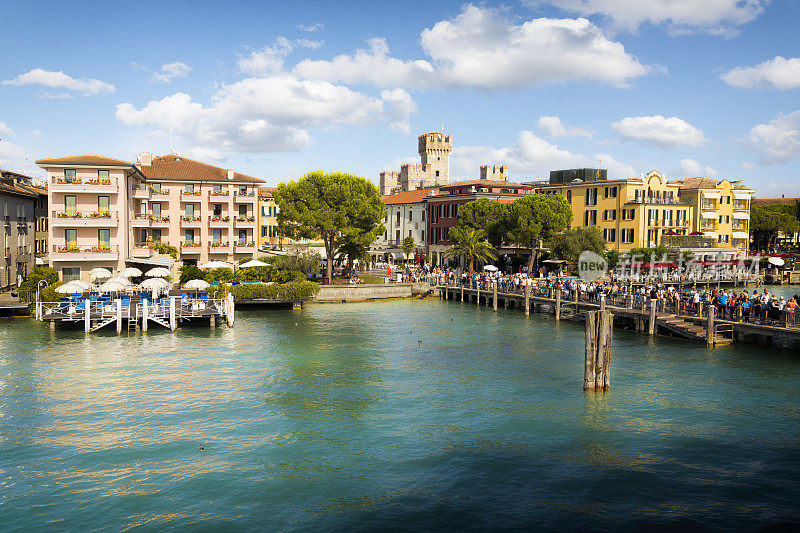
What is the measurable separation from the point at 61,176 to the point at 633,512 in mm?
53351

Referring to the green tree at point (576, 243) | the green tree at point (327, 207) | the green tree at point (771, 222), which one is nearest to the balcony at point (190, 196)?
the green tree at point (327, 207)

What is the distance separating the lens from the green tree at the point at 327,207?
6594 cm

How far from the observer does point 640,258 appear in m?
76.4

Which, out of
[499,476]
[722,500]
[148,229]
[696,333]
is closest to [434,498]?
[499,476]

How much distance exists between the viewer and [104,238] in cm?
5581

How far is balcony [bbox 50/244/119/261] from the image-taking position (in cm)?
5394

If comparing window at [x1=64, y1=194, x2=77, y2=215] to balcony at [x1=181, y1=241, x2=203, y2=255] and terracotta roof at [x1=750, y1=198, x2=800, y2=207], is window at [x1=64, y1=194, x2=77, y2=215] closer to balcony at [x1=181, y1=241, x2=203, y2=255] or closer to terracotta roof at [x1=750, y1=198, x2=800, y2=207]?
balcony at [x1=181, y1=241, x2=203, y2=255]

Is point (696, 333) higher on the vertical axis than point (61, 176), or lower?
lower

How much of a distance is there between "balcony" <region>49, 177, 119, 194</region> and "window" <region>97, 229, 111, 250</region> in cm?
346

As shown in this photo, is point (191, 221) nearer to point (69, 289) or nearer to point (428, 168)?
point (69, 289)

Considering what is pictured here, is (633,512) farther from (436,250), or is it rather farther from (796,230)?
(796,230)

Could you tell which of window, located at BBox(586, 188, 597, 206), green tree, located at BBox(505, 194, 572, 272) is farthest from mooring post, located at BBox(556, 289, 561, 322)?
window, located at BBox(586, 188, 597, 206)

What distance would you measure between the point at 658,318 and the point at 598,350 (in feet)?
54.9

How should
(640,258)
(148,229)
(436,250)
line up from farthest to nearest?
1. (436,250)
2. (640,258)
3. (148,229)
